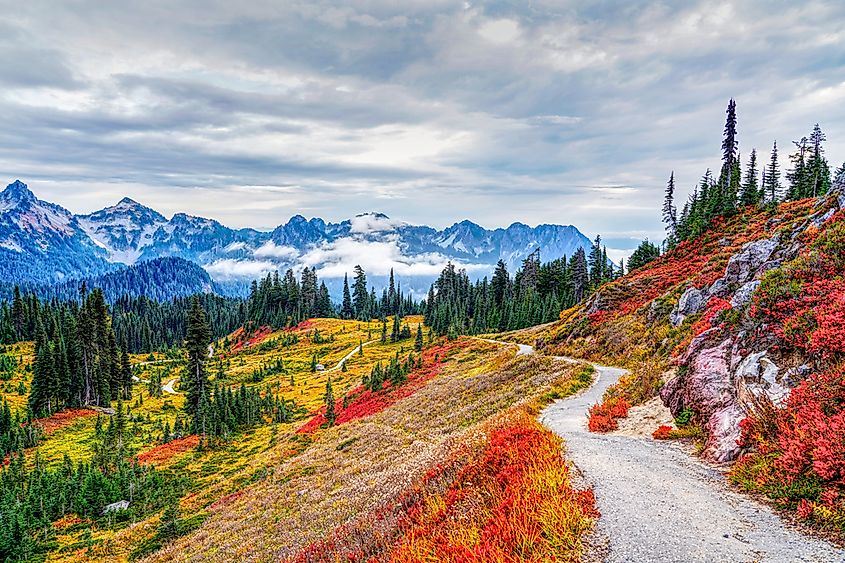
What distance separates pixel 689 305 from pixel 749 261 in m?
4.49

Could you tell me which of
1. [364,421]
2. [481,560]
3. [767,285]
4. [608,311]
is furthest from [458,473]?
[608,311]

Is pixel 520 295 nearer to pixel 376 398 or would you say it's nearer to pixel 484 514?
pixel 376 398

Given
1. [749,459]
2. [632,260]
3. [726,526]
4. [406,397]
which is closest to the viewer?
[726,526]

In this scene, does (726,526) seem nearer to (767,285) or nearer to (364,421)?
(767,285)

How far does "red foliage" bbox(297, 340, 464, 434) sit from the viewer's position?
4734cm

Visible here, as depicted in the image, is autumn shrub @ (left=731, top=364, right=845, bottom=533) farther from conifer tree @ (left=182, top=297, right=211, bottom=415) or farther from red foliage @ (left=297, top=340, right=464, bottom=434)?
conifer tree @ (left=182, top=297, right=211, bottom=415)

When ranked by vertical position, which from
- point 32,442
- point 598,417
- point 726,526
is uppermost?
point 726,526

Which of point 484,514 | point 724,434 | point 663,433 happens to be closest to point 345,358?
point 663,433

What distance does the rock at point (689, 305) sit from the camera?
2809cm

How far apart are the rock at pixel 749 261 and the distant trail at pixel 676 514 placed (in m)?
16.5

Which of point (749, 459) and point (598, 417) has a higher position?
point (749, 459)

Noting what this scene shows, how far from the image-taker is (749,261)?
2588 cm

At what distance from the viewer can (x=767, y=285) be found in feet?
54.7

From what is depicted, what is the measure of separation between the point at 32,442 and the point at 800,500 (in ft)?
266
